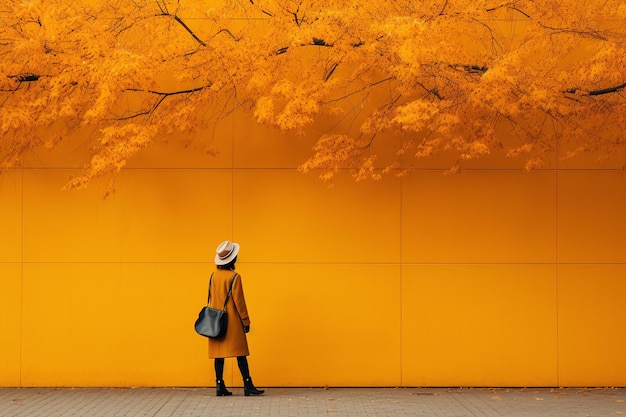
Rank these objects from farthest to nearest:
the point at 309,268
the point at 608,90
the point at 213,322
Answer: the point at 309,268, the point at 213,322, the point at 608,90

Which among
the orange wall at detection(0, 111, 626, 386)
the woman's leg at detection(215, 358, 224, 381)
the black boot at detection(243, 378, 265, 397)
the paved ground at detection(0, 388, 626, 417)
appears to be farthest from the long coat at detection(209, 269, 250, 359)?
the orange wall at detection(0, 111, 626, 386)

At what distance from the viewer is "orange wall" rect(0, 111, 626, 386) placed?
13117 mm

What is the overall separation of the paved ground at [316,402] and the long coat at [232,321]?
574 millimetres

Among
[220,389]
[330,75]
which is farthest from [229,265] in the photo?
[330,75]

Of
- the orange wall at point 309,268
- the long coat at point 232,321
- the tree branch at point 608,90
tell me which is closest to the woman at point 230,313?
the long coat at point 232,321

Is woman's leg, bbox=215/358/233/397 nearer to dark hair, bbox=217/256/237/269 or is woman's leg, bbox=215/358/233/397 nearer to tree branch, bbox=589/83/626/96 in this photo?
dark hair, bbox=217/256/237/269

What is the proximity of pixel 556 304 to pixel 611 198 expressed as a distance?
1.51 m

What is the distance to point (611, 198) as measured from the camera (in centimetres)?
1316

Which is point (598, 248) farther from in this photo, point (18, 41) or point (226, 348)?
point (18, 41)

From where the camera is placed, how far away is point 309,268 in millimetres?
13180

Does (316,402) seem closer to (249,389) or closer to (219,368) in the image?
(249,389)

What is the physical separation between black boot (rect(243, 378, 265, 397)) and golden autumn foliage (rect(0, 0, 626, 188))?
2.63 m

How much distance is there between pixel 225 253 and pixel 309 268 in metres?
1.37

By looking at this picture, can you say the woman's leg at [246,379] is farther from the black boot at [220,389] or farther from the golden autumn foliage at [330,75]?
the golden autumn foliage at [330,75]
